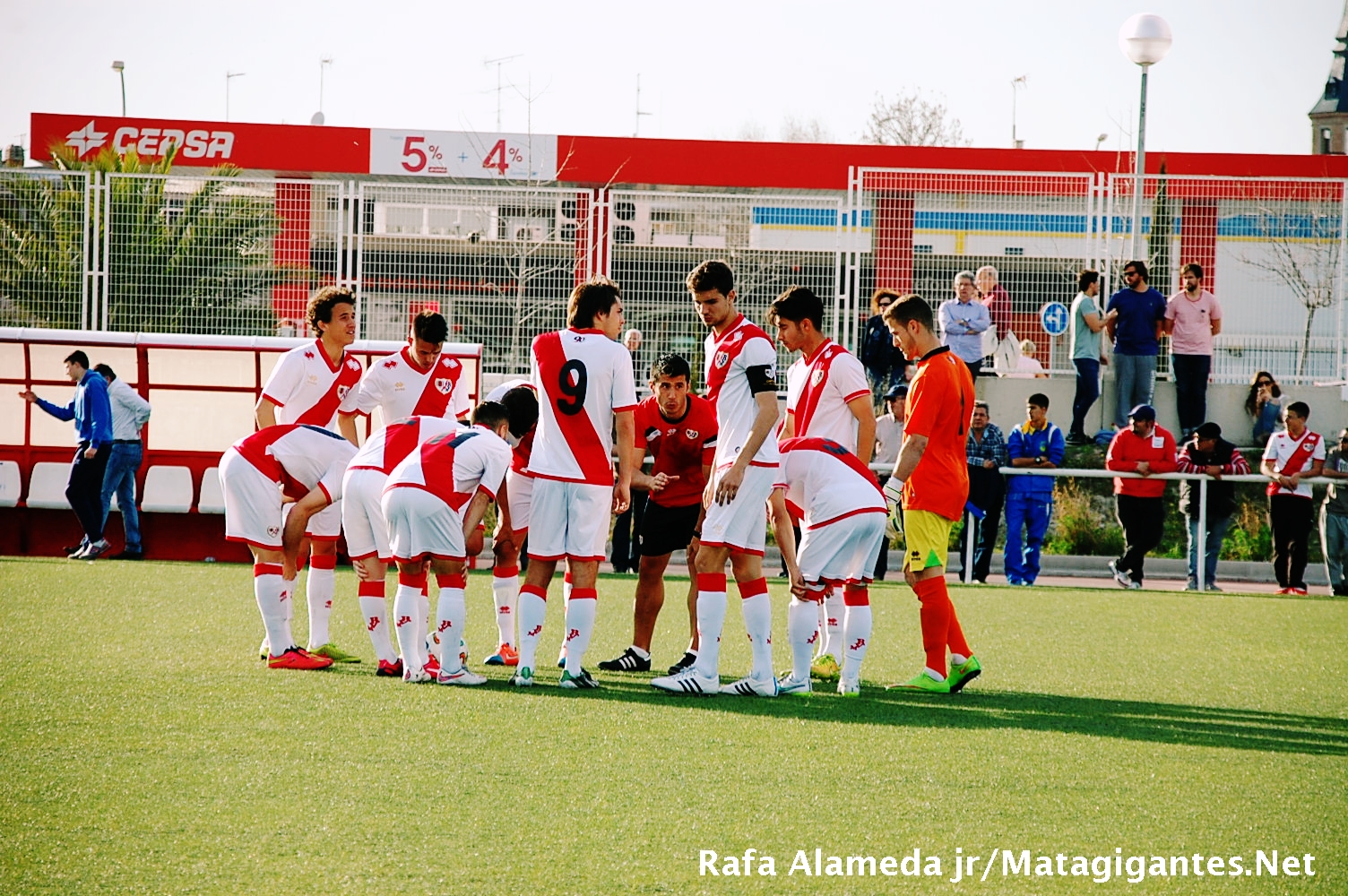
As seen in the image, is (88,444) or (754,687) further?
(88,444)

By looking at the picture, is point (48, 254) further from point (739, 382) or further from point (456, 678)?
point (739, 382)

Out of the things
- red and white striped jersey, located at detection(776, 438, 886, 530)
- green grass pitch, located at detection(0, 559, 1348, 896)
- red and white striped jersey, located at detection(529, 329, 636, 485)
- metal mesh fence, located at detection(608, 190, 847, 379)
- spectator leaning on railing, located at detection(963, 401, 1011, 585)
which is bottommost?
green grass pitch, located at detection(0, 559, 1348, 896)

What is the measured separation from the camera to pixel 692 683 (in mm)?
7051

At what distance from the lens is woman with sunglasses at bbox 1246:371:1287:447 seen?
60.9ft

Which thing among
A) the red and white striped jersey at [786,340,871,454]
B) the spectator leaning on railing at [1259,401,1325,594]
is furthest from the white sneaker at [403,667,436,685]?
the spectator leaning on railing at [1259,401,1325,594]

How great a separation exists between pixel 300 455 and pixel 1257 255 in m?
17.4

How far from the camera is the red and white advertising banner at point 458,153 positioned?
33.4 m

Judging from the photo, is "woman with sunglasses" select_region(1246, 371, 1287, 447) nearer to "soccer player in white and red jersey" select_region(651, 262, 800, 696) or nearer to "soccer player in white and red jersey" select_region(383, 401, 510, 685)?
"soccer player in white and red jersey" select_region(651, 262, 800, 696)

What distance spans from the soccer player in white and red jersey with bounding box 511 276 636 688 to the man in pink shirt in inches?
492

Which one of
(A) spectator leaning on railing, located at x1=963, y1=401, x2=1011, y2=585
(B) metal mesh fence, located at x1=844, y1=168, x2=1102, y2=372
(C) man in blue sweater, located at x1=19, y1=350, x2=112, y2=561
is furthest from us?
(B) metal mesh fence, located at x1=844, y1=168, x2=1102, y2=372

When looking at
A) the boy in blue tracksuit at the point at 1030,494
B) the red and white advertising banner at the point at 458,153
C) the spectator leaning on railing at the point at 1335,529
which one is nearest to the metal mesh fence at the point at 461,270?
the boy in blue tracksuit at the point at 1030,494

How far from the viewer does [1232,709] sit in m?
7.19

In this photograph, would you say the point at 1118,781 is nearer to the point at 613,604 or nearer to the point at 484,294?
the point at 613,604

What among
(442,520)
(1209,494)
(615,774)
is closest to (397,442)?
(442,520)
